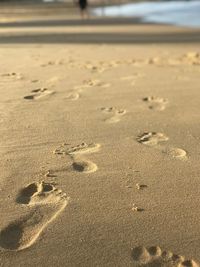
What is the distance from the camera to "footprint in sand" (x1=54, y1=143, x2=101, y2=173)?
129 inches

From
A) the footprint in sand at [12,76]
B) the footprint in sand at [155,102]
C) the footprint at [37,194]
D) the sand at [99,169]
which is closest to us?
the sand at [99,169]

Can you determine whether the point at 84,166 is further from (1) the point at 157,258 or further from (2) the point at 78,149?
(1) the point at 157,258

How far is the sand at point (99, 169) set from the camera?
2396 millimetres

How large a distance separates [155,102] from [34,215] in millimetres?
2592

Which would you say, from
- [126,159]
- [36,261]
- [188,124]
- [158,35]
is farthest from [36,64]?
[158,35]

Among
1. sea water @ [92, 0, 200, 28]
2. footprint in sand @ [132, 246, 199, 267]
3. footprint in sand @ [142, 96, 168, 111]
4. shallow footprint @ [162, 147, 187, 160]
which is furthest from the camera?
sea water @ [92, 0, 200, 28]

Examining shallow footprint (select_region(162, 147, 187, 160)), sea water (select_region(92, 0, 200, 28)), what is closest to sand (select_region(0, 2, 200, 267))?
shallow footprint (select_region(162, 147, 187, 160))

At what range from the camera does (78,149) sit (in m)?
3.59

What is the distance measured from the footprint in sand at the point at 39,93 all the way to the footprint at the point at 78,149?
59.7 inches

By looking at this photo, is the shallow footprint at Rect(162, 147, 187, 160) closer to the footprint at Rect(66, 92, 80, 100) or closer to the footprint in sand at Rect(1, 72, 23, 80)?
the footprint at Rect(66, 92, 80, 100)

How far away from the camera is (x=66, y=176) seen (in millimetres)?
3119

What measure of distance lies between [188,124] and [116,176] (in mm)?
1276

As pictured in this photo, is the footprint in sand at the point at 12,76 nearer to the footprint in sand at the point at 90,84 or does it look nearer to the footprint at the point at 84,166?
the footprint in sand at the point at 90,84

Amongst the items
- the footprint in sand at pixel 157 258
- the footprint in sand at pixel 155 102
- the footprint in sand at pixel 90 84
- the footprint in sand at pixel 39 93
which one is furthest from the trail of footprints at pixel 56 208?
the footprint in sand at pixel 90 84
